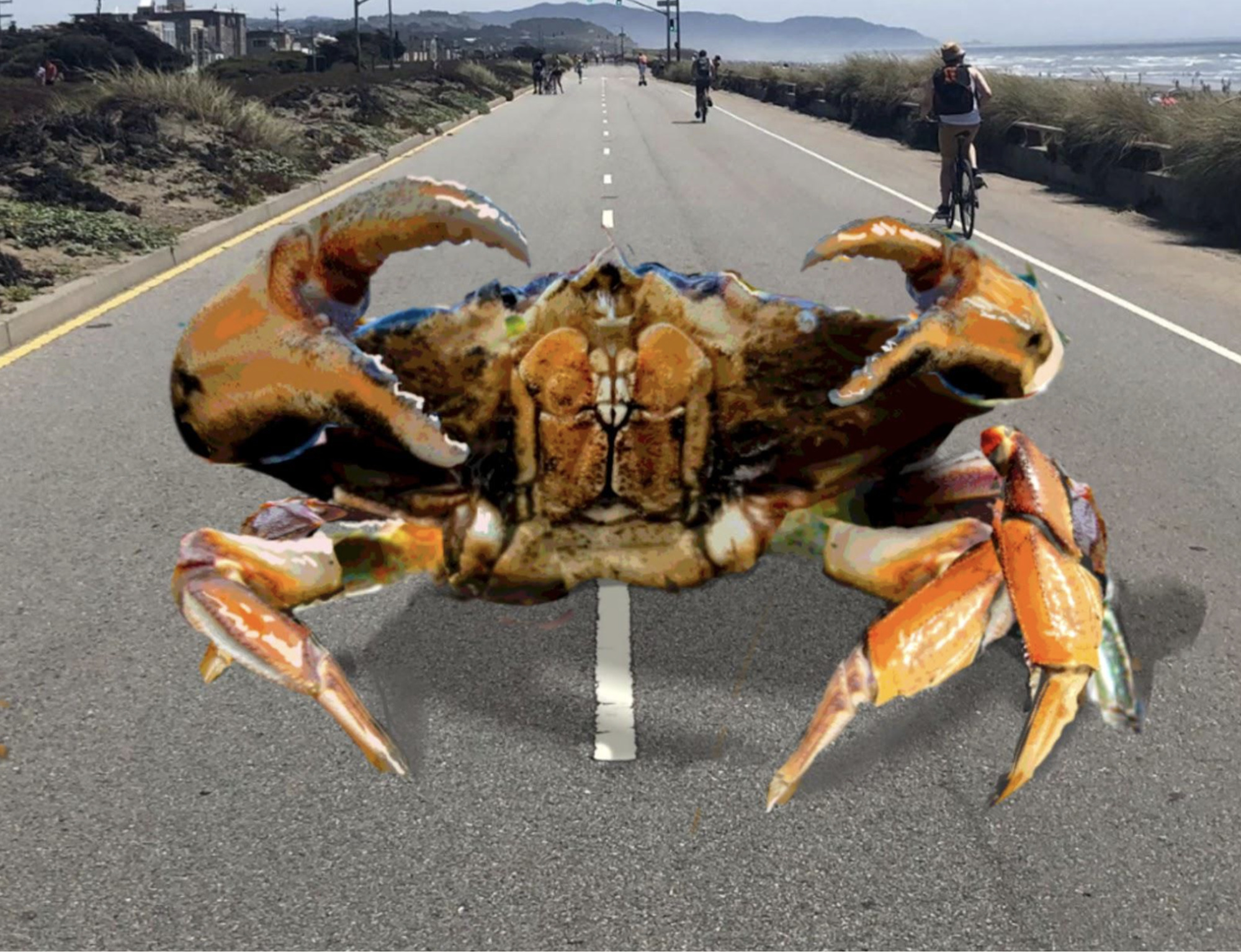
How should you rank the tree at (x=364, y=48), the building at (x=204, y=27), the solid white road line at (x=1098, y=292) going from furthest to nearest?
the building at (x=204, y=27) → the tree at (x=364, y=48) → the solid white road line at (x=1098, y=292)

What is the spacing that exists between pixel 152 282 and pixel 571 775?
34.1 ft

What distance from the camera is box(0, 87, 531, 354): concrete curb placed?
412 inches

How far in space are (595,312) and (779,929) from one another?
1.47 m

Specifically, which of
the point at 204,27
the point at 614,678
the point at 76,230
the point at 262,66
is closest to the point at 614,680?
the point at 614,678

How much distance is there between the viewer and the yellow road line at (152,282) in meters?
10.0

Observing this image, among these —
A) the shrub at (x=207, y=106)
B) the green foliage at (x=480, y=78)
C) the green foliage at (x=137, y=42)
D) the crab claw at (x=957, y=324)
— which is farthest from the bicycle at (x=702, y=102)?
the crab claw at (x=957, y=324)

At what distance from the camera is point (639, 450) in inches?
→ 143

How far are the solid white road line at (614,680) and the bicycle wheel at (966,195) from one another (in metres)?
12.0

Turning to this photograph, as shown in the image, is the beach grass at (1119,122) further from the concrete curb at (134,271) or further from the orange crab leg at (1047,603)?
the orange crab leg at (1047,603)

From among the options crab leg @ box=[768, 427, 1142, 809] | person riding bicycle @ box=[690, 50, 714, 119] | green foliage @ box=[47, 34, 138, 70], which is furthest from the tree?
crab leg @ box=[768, 427, 1142, 809]

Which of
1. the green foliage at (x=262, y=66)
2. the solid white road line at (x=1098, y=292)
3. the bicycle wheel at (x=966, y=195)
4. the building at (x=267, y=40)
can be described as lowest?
the solid white road line at (x=1098, y=292)

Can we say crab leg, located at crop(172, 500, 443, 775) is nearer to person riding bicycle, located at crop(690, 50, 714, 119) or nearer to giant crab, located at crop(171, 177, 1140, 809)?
giant crab, located at crop(171, 177, 1140, 809)

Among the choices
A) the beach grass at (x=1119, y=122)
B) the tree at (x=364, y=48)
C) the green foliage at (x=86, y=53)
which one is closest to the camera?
the beach grass at (x=1119, y=122)

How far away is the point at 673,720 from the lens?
13.7ft
